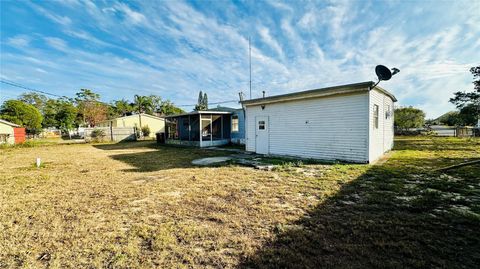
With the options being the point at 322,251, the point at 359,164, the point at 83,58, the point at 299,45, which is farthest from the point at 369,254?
the point at 83,58

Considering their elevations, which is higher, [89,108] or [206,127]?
[89,108]

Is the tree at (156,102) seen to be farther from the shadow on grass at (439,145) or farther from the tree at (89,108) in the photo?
the shadow on grass at (439,145)

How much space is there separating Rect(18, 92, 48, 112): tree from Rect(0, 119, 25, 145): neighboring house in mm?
34396

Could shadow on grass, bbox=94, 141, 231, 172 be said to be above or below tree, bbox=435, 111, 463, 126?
below

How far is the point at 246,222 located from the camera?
3.08m

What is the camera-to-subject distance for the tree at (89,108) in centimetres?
4116

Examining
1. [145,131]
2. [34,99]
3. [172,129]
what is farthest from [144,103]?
[172,129]

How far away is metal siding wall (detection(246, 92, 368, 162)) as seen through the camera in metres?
7.34

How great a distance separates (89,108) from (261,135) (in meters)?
44.2

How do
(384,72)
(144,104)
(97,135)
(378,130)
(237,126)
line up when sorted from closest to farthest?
(384,72) < (378,130) < (237,126) < (97,135) < (144,104)

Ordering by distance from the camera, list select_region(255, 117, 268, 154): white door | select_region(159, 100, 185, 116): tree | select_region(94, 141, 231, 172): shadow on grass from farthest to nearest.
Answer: select_region(159, 100, 185, 116): tree < select_region(255, 117, 268, 154): white door < select_region(94, 141, 231, 172): shadow on grass

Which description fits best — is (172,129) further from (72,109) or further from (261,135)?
(72,109)

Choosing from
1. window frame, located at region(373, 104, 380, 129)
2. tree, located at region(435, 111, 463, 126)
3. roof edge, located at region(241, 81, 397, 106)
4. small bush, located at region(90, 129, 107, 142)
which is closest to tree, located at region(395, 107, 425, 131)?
tree, located at region(435, 111, 463, 126)

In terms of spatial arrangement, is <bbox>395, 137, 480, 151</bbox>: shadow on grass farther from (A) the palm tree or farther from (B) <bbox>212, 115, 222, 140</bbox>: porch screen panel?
(A) the palm tree
